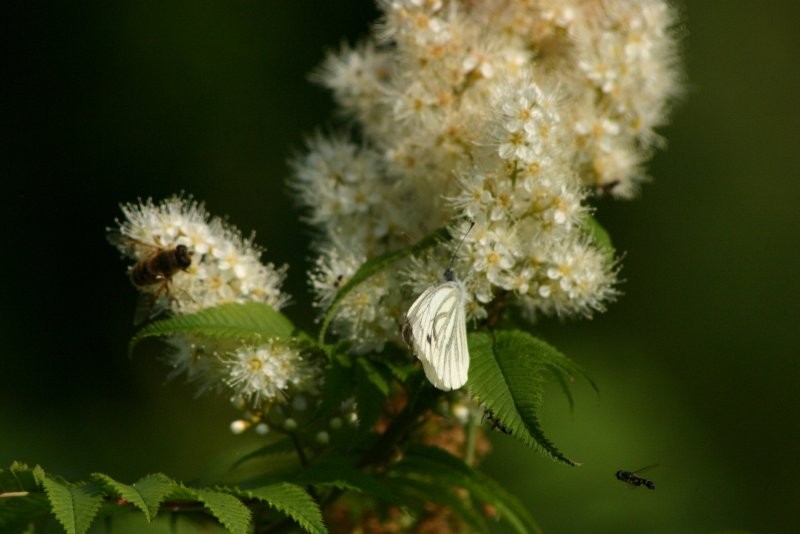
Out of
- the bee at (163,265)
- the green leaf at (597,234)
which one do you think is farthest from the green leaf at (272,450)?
the green leaf at (597,234)

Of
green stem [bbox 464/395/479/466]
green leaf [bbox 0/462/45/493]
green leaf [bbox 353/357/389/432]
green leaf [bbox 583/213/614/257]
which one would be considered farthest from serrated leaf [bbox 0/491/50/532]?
green leaf [bbox 583/213/614/257]

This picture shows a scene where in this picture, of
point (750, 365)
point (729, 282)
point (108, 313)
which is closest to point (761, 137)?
point (729, 282)

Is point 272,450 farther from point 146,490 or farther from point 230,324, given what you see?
point 146,490

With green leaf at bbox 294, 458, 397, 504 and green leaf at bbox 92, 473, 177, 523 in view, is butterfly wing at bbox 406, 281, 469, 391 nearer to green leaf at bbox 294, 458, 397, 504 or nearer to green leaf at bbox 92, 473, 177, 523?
green leaf at bbox 294, 458, 397, 504

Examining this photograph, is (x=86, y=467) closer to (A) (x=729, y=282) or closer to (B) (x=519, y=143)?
(B) (x=519, y=143)

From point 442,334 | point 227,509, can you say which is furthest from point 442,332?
point 227,509
